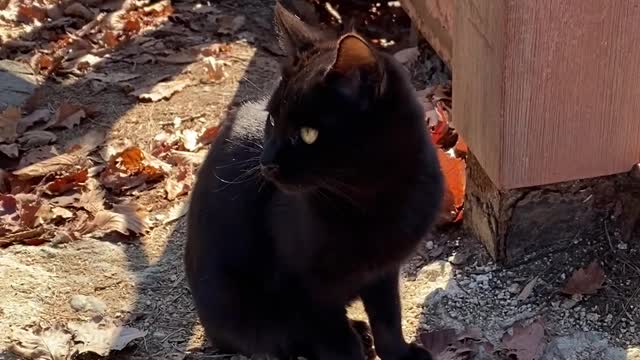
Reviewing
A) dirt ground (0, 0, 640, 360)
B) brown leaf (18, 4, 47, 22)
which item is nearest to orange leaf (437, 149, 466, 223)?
dirt ground (0, 0, 640, 360)

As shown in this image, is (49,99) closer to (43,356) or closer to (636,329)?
(43,356)

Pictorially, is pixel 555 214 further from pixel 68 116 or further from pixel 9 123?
pixel 9 123

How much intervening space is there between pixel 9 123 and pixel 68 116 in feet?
0.78

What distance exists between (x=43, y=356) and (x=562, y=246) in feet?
4.83

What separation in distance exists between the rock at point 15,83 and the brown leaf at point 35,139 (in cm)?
30

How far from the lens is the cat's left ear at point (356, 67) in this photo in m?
1.98

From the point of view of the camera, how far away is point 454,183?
3201 mm

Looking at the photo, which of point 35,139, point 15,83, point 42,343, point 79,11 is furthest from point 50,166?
point 79,11

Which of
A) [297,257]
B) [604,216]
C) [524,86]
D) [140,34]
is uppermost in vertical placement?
[524,86]

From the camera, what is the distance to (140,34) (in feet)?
16.2

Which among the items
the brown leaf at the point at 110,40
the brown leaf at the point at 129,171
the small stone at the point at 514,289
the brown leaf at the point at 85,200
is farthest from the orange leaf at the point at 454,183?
the brown leaf at the point at 110,40

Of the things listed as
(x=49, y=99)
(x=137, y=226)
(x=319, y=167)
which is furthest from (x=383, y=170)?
(x=49, y=99)

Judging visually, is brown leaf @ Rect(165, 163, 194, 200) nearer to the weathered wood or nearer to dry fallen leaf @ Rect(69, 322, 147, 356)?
dry fallen leaf @ Rect(69, 322, 147, 356)

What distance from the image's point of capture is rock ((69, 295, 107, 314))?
2932 mm
